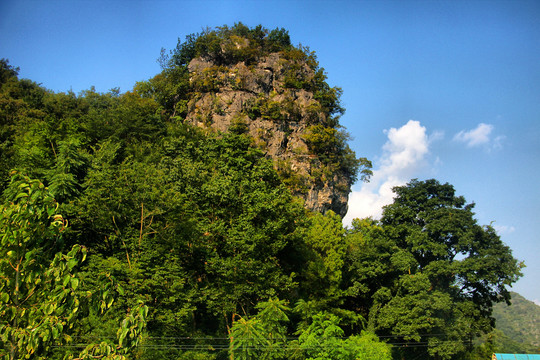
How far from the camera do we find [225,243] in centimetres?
1922

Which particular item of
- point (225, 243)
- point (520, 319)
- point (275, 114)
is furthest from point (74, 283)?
point (520, 319)

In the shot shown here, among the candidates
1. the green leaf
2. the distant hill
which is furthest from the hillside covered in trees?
the distant hill

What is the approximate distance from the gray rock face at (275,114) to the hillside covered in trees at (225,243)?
0.14m

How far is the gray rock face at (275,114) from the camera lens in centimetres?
3400

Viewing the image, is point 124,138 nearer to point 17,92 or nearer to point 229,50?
point 17,92

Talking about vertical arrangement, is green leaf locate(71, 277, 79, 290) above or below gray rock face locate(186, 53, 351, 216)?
below

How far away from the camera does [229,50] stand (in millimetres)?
40906

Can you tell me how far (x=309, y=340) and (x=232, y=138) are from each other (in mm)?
13296

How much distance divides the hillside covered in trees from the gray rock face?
14cm

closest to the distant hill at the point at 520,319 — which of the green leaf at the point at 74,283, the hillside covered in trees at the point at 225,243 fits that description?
the hillside covered in trees at the point at 225,243

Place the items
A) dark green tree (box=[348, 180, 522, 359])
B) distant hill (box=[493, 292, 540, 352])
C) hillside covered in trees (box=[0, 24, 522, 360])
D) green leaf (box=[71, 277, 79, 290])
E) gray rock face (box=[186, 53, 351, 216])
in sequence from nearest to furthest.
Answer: green leaf (box=[71, 277, 79, 290]) → hillside covered in trees (box=[0, 24, 522, 360]) → dark green tree (box=[348, 180, 522, 359]) → gray rock face (box=[186, 53, 351, 216]) → distant hill (box=[493, 292, 540, 352])

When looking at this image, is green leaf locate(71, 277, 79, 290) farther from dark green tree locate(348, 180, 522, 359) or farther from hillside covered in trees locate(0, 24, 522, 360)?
dark green tree locate(348, 180, 522, 359)

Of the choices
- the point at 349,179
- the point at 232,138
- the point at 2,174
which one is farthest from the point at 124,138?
the point at 349,179

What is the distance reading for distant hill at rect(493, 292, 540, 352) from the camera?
80.4 m
